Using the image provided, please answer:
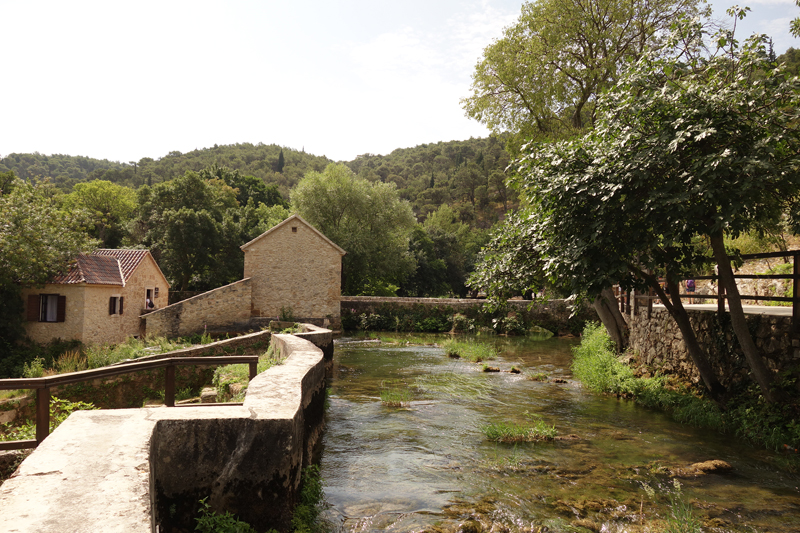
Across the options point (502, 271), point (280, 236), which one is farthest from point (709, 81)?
point (280, 236)

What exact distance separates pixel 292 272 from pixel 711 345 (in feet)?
68.7

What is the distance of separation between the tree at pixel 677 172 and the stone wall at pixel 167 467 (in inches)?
218

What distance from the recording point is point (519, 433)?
8.33 meters

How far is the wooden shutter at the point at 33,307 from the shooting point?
20969 mm

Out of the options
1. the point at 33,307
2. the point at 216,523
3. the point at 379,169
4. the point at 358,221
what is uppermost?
the point at 379,169

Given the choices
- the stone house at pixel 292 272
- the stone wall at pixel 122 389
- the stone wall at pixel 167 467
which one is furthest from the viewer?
the stone house at pixel 292 272

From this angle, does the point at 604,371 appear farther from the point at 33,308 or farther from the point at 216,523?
the point at 33,308

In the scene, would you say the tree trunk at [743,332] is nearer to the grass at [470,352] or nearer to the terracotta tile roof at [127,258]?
the grass at [470,352]

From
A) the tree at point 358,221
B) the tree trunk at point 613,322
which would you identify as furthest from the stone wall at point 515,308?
the tree trunk at point 613,322

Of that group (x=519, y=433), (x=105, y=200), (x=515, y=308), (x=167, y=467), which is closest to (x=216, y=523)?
(x=167, y=467)

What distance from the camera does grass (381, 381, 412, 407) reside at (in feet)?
35.6

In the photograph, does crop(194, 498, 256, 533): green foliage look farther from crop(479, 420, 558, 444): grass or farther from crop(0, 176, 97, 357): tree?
crop(0, 176, 97, 357): tree

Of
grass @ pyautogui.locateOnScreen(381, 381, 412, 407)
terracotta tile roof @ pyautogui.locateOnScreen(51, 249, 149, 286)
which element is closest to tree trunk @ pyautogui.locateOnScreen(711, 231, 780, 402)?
grass @ pyautogui.locateOnScreen(381, 381, 412, 407)

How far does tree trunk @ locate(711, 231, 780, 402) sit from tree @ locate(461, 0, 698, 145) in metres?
8.96
